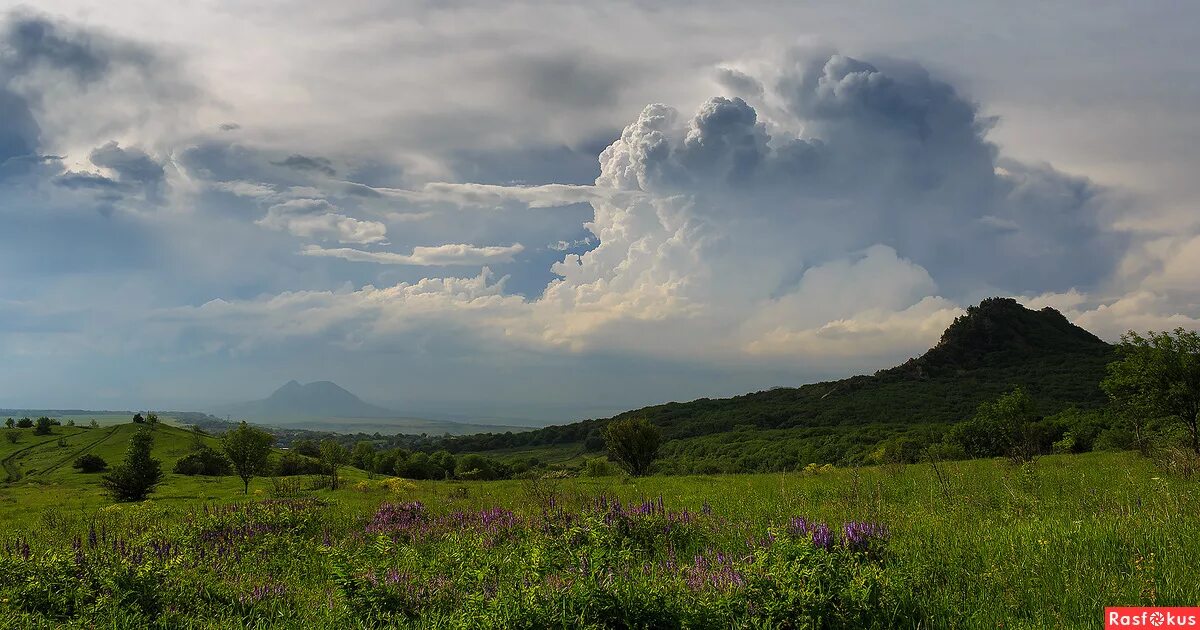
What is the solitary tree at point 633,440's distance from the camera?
5028 centimetres

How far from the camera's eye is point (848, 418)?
171 m

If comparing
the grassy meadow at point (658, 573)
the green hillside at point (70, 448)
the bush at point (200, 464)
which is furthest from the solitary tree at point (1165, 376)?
the green hillside at point (70, 448)

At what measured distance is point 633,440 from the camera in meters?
50.3

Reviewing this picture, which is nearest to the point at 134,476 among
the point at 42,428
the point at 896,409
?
the point at 42,428

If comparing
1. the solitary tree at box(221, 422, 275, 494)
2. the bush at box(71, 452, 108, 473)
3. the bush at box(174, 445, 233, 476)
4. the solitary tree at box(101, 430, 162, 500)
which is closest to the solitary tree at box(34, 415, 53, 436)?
the bush at box(71, 452, 108, 473)

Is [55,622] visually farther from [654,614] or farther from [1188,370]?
[1188,370]

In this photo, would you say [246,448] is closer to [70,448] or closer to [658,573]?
[658,573]

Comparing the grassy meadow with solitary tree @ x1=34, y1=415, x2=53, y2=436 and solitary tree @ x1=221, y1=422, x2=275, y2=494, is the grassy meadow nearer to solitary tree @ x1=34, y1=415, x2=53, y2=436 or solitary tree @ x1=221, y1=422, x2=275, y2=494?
solitary tree @ x1=221, y1=422, x2=275, y2=494

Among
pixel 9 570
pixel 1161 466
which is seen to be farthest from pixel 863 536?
pixel 1161 466

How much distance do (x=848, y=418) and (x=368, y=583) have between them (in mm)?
181013

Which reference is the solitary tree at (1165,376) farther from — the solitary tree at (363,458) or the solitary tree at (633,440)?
the solitary tree at (363,458)

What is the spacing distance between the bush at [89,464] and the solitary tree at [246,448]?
6347 cm

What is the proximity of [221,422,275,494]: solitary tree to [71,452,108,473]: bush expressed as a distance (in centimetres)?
6347

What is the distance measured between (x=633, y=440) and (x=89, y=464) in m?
89.4
